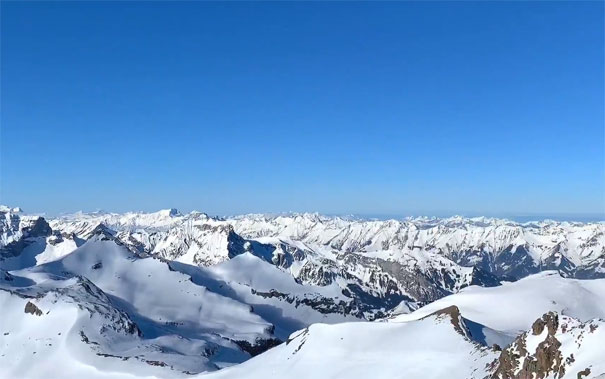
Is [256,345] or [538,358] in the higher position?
[538,358]

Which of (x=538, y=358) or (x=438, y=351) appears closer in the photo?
(x=538, y=358)

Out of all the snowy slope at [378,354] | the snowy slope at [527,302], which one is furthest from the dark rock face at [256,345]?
the snowy slope at [378,354]

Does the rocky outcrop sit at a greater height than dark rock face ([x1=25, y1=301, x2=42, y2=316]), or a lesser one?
greater

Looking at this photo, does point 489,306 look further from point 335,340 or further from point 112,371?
point 112,371

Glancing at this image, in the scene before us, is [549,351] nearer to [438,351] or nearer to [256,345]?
[438,351]

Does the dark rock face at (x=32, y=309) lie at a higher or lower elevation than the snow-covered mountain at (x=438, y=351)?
lower

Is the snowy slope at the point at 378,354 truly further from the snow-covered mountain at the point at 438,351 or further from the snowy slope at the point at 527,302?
the snowy slope at the point at 527,302

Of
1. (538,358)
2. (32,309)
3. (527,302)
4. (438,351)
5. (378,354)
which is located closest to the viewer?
(538,358)

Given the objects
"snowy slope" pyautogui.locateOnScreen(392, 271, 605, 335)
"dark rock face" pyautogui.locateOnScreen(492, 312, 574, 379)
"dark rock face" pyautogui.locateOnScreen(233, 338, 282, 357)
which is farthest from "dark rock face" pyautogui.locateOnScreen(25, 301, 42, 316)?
"dark rock face" pyautogui.locateOnScreen(492, 312, 574, 379)

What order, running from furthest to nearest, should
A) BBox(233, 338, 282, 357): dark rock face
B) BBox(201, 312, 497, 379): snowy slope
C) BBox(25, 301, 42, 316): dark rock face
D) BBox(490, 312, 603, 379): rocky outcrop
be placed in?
BBox(233, 338, 282, 357): dark rock face
BBox(25, 301, 42, 316): dark rock face
BBox(201, 312, 497, 379): snowy slope
BBox(490, 312, 603, 379): rocky outcrop

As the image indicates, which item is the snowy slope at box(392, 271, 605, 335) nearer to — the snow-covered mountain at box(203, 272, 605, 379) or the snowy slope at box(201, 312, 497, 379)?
the snow-covered mountain at box(203, 272, 605, 379)

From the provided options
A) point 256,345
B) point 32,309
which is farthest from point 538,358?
point 256,345
